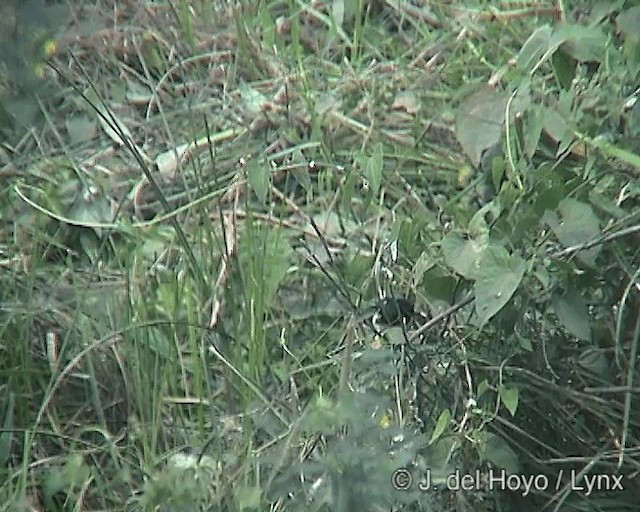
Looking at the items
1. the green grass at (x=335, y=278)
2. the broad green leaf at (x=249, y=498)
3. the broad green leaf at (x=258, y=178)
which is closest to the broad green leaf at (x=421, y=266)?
the green grass at (x=335, y=278)

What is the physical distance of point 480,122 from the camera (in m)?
1.76

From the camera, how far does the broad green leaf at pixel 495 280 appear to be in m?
1.57

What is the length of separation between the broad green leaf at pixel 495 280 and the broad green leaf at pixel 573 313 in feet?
0.30

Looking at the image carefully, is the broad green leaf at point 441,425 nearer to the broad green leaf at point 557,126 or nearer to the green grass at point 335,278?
the green grass at point 335,278

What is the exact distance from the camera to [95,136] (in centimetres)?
253

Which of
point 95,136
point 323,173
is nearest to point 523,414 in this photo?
point 323,173

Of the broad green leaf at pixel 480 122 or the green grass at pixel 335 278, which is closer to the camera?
the green grass at pixel 335 278

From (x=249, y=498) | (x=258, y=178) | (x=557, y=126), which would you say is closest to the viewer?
(x=249, y=498)

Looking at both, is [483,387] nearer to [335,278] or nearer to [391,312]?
[391,312]

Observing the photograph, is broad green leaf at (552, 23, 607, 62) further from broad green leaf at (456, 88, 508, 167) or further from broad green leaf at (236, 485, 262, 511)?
broad green leaf at (236, 485, 262, 511)

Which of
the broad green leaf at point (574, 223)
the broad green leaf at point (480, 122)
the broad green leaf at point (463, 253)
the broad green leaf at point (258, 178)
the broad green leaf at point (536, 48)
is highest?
the broad green leaf at point (536, 48)

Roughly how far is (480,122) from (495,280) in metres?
0.28

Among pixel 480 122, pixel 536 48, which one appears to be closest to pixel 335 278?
pixel 480 122

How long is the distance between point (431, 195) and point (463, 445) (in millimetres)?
629
